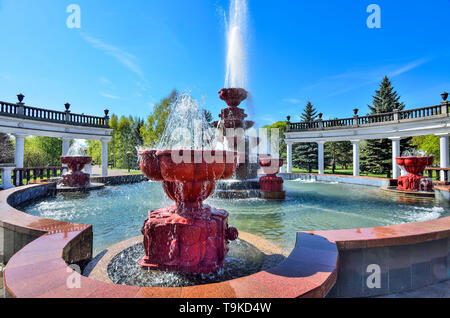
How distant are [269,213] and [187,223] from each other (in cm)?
394

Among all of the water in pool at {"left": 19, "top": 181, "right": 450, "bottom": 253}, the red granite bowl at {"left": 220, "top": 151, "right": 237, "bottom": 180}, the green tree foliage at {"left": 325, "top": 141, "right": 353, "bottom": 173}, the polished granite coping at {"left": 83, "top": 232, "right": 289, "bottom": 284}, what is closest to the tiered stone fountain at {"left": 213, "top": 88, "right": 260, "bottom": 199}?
the water in pool at {"left": 19, "top": 181, "right": 450, "bottom": 253}

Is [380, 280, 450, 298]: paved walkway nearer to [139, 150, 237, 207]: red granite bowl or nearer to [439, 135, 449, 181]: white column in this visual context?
[139, 150, 237, 207]: red granite bowl

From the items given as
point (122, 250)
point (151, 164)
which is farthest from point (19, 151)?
point (151, 164)

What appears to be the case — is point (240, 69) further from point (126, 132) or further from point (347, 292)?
point (126, 132)

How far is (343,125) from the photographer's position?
19875 millimetres

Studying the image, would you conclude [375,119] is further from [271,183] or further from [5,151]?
[5,151]

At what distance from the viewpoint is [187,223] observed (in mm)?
2598

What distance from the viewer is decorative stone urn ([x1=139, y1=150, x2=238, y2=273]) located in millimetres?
2582

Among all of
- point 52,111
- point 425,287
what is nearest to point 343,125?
point 425,287

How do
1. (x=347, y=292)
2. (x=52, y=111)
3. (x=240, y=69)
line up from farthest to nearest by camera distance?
(x=52, y=111) < (x=240, y=69) < (x=347, y=292)

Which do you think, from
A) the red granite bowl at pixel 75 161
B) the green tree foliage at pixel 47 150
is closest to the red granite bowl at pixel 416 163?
the red granite bowl at pixel 75 161

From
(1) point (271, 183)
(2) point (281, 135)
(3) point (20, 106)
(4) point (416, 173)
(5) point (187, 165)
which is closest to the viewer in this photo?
(5) point (187, 165)

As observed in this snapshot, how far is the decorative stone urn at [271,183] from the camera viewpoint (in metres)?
8.12
